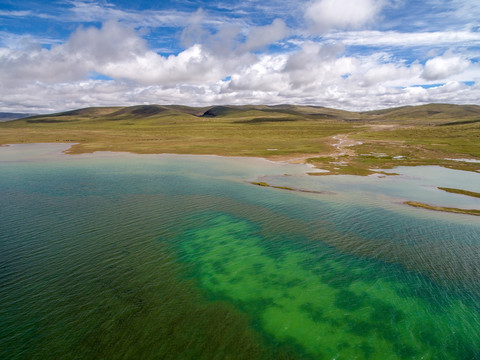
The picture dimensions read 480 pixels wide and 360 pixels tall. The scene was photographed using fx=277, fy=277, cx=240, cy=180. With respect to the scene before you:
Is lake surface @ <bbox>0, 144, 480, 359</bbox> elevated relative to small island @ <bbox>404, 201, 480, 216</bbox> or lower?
elevated

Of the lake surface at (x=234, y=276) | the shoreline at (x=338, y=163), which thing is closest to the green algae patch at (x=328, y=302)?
the lake surface at (x=234, y=276)

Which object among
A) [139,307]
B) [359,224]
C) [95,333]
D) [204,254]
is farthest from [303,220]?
[95,333]

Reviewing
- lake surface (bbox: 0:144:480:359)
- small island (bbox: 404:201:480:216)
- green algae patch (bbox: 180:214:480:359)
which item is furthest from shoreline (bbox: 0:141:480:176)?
green algae patch (bbox: 180:214:480:359)

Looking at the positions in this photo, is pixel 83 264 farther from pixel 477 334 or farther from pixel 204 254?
pixel 477 334

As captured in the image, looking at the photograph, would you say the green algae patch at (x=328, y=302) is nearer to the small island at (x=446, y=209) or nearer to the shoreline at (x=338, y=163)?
the small island at (x=446, y=209)

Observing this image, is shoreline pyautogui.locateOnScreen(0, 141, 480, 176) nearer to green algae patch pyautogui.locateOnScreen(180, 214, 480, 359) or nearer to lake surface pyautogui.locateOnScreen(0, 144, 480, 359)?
lake surface pyautogui.locateOnScreen(0, 144, 480, 359)

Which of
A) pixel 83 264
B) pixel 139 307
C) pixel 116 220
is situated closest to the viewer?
pixel 139 307
